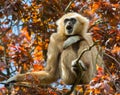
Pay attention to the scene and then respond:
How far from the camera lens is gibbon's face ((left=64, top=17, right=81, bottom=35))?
26.8 feet

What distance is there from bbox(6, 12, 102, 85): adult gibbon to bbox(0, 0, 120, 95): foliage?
229 mm

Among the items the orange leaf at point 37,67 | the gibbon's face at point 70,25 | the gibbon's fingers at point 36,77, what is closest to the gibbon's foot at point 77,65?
the gibbon's fingers at point 36,77

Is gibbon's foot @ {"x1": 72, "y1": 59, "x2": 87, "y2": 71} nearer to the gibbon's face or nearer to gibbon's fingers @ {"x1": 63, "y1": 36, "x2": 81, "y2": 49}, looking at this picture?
gibbon's fingers @ {"x1": 63, "y1": 36, "x2": 81, "y2": 49}

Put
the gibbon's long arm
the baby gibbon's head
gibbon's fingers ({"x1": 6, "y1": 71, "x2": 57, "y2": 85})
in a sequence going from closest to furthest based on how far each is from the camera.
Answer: gibbon's fingers ({"x1": 6, "y1": 71, "x2": 57, "y2": 85}) < the gibbon's long arm < the baby gibbon's head

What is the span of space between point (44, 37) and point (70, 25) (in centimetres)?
119

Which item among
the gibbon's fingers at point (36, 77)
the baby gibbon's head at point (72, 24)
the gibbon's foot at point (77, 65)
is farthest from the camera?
the baby gibbon's head at point (72, 24)

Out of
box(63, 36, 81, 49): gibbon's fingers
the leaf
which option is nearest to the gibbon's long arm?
box(63, 36, 81, 49): gibbon's fingers

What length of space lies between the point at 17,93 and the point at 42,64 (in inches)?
103

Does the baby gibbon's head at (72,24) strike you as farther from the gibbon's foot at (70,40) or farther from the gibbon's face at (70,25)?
the gibbon's foot at (70,40)

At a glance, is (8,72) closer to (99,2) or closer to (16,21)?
(16,21)

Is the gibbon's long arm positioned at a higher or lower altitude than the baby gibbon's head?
lower

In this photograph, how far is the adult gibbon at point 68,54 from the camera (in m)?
7.75

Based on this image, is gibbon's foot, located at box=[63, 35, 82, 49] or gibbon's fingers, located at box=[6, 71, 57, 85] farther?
gibbon's foot, located at box=[63, 35, 82, 49]

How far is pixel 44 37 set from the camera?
30.6 feet
